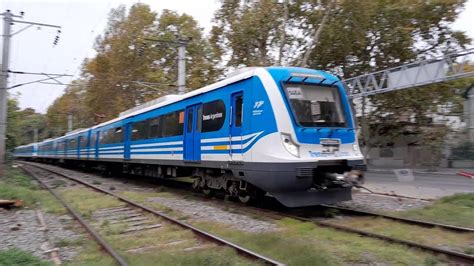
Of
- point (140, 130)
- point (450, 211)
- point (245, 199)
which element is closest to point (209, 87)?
point (245, 199)

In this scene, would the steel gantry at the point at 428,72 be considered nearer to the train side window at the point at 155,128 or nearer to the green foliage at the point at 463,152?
the train side window at the point at 155,128

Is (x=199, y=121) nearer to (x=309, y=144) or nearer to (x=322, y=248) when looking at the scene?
(x=309, y=144)

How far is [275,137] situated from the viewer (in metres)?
8.58

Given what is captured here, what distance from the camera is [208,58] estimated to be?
31.1 metres

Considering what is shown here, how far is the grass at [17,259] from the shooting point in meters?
5.54

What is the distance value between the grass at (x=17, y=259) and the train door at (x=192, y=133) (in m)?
5.99

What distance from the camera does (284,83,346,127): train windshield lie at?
8938mm

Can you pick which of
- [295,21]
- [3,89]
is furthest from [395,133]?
[3,89]

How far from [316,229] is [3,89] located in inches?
747

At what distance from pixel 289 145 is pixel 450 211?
11.9ft

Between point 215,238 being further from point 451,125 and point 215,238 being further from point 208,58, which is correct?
point 451,125

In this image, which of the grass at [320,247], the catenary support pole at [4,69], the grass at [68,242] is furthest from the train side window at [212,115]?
the catenary support pole at [4,69]

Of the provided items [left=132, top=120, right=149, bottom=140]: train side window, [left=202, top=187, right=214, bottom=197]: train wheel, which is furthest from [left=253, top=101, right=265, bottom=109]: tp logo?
Result: [left=132, top=120, right=149, bottom=140]: train side window

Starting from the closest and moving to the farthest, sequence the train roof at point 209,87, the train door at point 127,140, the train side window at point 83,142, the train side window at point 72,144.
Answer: the train roof at point 209,87
the train door at point 127,140
the train side window at point 83,142
the train side window at point 72,144
